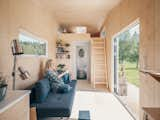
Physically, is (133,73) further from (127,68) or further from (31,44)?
(31,44)

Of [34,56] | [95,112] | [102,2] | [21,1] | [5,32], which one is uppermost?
[102,2]

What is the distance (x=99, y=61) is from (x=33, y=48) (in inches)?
160

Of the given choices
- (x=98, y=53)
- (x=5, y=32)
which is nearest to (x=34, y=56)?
(x=5, y=32)

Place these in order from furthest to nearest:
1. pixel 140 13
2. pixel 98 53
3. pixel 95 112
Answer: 1. pixel 98 53
2. pixel 95 112
3. pixel 140 13

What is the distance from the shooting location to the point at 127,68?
15.7ft

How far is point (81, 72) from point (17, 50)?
6.69 m

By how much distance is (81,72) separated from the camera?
29.9 feet

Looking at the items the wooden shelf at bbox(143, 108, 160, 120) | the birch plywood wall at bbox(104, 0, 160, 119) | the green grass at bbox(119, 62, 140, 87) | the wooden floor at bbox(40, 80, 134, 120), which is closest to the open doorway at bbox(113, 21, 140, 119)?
the green grass at bbox(119, 62, 140, 87)

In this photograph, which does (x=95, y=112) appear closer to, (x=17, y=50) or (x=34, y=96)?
(x=34, y=96)

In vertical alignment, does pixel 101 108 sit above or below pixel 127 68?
below

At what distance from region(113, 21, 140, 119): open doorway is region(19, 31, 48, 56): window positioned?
2.29 metres

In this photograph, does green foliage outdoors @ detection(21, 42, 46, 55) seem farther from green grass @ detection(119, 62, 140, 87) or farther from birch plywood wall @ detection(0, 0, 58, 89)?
green grass @ detection(119, 62, 140, 87)

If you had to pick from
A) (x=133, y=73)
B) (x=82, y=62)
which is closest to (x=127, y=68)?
(x=133, y=73)

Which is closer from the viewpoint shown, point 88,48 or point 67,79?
point 67,79
